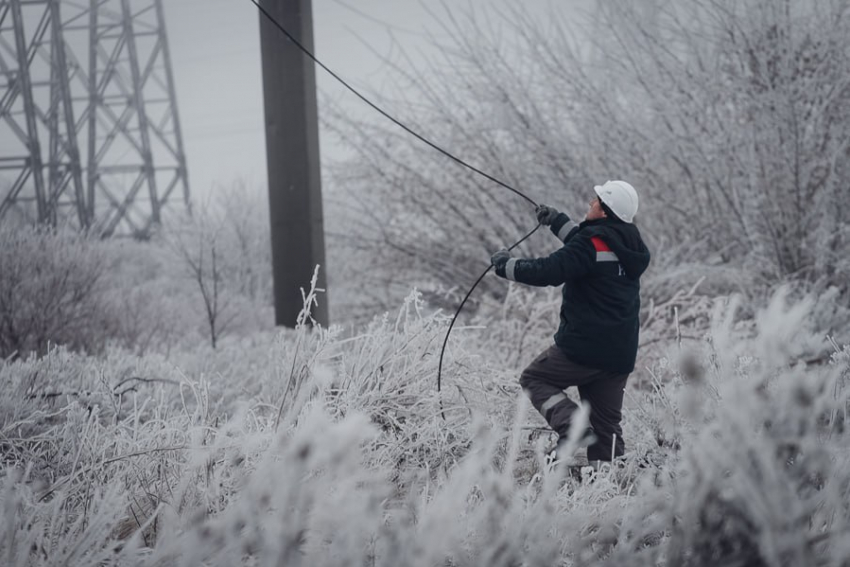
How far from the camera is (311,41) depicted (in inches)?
176

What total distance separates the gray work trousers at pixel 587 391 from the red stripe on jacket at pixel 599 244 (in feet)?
1.37

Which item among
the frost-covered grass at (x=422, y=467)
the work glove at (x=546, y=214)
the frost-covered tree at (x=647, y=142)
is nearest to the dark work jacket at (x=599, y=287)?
the work glove at (x=546, y=214)

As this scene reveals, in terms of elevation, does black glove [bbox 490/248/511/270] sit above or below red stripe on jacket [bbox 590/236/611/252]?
below

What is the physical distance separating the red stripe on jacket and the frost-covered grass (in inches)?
18.0

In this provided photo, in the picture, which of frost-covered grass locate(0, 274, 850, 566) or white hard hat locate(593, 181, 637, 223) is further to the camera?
white hard hat locate(593, 181, 637, 223)

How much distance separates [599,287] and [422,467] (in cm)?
93

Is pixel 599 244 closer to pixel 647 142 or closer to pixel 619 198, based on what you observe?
pixel 619 198

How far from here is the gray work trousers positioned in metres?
3.09

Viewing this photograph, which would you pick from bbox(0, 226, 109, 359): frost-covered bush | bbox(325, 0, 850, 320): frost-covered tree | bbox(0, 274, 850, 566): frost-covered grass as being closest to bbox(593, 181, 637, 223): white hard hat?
bbox(0, 274, 850, 566): frost-covered grass

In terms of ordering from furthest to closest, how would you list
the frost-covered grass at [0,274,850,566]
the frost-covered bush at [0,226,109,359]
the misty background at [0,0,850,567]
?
the frost-covered bush at [0,226,109,359] → the misty background at [0,0,850,567] → the frost-covered grass at [0,274,850,566]

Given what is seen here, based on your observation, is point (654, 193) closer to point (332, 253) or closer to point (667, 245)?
point (667, 245)

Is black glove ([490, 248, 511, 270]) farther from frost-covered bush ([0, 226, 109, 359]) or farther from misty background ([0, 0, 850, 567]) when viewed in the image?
frost-covered bush ([0, 226, 109, 359])

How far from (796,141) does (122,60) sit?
36.9ft

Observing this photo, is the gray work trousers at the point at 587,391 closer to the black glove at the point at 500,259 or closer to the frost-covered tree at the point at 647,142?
the black glove at the point at 500,259
